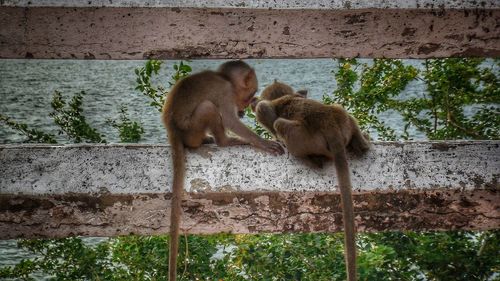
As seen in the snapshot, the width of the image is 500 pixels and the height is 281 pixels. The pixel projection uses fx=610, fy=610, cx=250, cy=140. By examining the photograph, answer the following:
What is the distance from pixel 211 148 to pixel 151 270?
1386 millimetres

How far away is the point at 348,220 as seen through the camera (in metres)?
1.92

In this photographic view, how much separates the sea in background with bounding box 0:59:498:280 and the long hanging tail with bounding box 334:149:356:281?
205 cm

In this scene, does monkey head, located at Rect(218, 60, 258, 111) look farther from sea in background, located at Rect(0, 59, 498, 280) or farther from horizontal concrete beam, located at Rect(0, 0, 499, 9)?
sea in background, located at Rect(0, 59, 498, 280)

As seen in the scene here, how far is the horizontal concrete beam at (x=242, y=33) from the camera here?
6.96 feet

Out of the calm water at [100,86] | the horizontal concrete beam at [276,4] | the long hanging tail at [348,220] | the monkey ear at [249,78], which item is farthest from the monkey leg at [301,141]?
the calm water at [100,86]

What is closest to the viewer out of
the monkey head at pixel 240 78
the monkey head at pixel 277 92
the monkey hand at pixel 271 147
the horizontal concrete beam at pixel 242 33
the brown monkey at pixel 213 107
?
the horizontal concrete beam at pixel 242 33

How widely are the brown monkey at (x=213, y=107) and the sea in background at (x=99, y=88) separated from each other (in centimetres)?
112

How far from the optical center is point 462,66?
3979 millimetres

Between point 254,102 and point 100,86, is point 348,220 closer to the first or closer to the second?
point 254,102

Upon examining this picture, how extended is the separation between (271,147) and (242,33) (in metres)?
0.45

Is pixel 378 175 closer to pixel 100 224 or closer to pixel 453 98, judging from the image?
pixel 100 224

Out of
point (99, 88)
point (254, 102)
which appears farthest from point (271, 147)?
point (99, 88)

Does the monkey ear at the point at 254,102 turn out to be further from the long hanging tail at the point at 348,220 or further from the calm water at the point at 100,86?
the calm water at the point at 100,86

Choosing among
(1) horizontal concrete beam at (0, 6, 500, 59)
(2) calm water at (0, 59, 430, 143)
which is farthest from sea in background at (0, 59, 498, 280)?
(1) horizontal concrete beam at (0, 6, 500, 59)
